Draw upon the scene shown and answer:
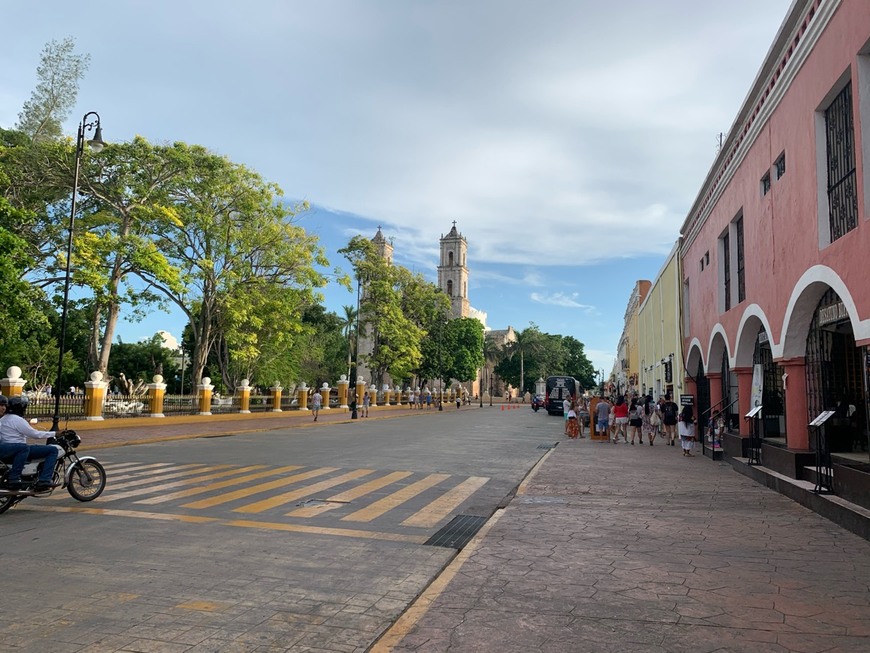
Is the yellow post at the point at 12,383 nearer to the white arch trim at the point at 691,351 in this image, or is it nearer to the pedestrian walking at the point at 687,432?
the pedestrian walking at the point at 687,432

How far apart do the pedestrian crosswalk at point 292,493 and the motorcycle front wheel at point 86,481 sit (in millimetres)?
166

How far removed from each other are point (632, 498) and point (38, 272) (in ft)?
103

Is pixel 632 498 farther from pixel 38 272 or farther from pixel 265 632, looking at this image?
pixel 38 272

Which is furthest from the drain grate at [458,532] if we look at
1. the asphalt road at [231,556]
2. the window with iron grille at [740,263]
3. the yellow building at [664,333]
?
the yellow building at [664,333]

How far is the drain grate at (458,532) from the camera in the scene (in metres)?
7.00

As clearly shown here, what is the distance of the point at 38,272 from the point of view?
102 feet

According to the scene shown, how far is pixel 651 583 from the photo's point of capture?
547 cm

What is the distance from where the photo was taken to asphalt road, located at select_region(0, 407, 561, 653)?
14.1 ft

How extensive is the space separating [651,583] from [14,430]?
316 inches

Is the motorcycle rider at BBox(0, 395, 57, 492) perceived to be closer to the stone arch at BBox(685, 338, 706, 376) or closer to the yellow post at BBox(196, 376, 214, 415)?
the stone arch at BBox(685, 338, 706, 376)

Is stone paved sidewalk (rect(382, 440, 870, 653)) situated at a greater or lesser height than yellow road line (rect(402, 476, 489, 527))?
greater

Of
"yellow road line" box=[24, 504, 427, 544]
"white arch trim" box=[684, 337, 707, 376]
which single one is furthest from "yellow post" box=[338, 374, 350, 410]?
"yellow road line" box=[24, 504, 427, 544]

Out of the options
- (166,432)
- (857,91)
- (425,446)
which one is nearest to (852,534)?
(857,91)

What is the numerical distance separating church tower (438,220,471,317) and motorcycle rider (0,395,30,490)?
9848cm
